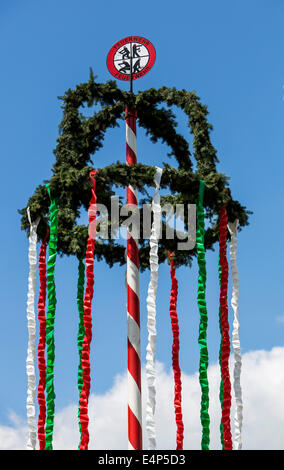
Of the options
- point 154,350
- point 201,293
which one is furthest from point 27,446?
point 201,293

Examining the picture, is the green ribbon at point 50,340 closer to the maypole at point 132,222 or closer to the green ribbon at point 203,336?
the maypole at point 132,222

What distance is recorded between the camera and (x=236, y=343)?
1174 cm

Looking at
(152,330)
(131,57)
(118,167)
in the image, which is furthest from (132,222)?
(131,57)

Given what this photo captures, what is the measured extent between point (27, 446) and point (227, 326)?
3.82 meters

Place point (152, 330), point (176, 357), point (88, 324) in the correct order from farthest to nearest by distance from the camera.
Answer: point (176, 357) < point (88, 324) < point (152, 330)

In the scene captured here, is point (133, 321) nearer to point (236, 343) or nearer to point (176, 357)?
point (176, 357)

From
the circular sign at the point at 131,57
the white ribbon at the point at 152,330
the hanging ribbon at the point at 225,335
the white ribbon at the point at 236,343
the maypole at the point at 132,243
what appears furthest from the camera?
the circular sign at the point at 131,57

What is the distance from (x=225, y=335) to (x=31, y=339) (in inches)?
128

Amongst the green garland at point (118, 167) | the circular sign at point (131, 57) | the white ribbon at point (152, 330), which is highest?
the circular sign at point (131, 57)

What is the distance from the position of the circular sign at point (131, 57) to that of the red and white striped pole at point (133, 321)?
96 cm

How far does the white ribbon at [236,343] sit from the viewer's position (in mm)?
11492

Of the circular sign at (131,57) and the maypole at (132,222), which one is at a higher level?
the circular sign at (131,57)

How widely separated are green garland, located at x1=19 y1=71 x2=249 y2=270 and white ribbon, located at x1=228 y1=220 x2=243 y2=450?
0.37 meters

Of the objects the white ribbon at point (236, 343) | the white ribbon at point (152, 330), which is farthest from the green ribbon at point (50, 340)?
the white ribbon at point (236, 343)
